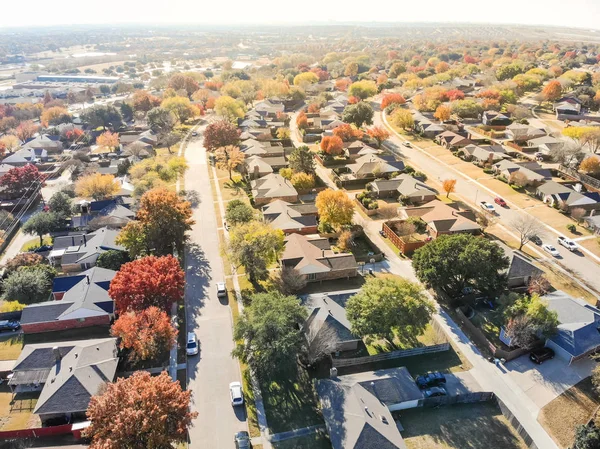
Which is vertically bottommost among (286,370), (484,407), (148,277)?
(484,407)

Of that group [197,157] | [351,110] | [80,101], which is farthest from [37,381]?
[80,101]

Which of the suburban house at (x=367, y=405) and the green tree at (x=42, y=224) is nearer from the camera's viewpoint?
the suburban house at (x=367, y=405)

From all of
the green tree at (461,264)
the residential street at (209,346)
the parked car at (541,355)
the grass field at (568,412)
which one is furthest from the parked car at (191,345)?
the parked car at (541,355)

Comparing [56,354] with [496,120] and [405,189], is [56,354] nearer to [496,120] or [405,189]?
[405,189]

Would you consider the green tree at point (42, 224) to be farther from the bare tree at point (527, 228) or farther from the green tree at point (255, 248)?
the bare tree at point (527, 228)

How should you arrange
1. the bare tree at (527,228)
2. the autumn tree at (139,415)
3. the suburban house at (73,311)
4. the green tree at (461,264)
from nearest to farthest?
1. the autumn tree at (139,415)
2. the suburban house at (73,311)
3. the green tree at (461,264)
4. the bare tree at (527,228)

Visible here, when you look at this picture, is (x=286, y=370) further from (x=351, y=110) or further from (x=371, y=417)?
(x=351, y=110)
